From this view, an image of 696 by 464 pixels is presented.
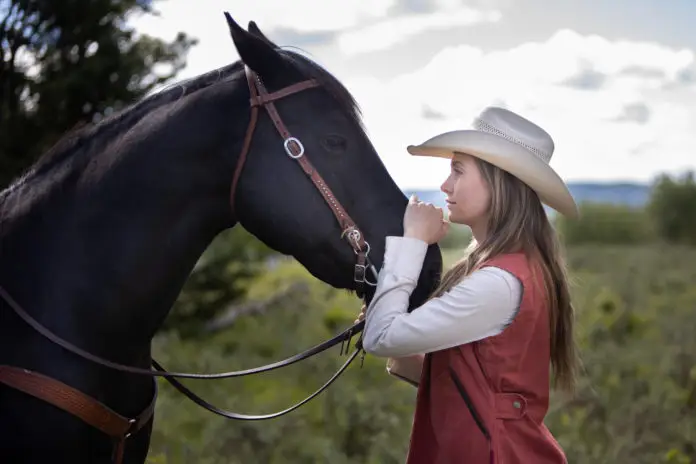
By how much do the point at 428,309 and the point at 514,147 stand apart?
57cm

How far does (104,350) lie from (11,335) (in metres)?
0.27

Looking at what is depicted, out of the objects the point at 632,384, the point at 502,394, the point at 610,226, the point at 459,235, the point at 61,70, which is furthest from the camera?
the point at 610,226

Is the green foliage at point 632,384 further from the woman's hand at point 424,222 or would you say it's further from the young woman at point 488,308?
the woman's hand at point 424,222

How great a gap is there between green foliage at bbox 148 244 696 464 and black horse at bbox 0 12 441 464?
4.68 feet

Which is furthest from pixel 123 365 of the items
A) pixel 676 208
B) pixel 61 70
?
pixel 676 208

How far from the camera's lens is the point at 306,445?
486 centimetres

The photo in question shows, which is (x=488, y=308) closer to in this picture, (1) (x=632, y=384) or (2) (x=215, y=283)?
(1) (x=632, y=384)

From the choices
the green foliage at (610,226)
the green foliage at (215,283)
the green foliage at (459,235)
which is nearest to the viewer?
the green foliage at (459,235)

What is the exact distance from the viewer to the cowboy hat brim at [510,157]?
2039 millimetres

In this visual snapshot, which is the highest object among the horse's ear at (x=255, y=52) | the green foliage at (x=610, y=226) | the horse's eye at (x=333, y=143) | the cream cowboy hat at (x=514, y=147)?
the horse's ear at (x=255, y=52)

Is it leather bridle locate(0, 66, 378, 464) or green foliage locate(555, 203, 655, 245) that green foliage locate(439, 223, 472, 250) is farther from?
green foliage locate(555, 203, 655, 245)

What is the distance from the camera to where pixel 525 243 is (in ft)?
6.84

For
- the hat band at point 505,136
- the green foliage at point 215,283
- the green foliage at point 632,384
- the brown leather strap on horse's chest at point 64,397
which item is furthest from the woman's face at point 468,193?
the green foliage at point 215,283

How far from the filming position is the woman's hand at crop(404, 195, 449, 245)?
2.01 meters
